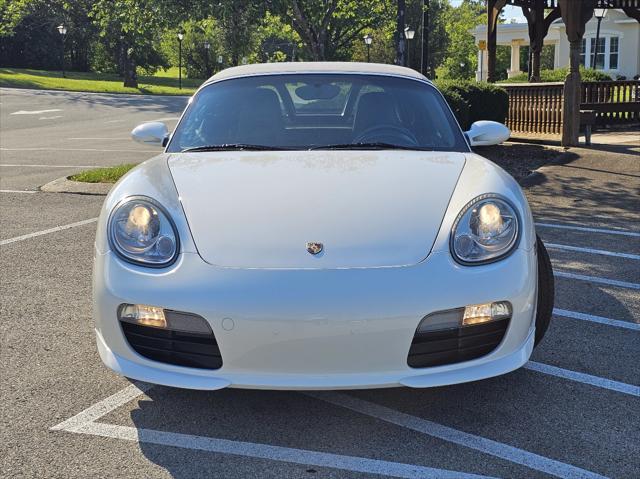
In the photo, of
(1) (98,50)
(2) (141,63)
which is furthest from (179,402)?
(1) (98,50)

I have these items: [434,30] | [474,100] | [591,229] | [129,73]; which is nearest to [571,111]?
[474,100]

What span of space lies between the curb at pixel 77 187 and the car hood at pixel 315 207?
6264mm

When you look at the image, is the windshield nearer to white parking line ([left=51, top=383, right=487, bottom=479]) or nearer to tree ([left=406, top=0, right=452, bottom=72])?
white parking line ([left=51, top=383, right=487, bottom=479])

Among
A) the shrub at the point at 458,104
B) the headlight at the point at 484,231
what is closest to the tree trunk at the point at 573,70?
the shrub at the point at 458,104

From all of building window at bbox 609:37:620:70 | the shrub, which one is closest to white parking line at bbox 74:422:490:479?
the shrub

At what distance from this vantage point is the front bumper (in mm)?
2998

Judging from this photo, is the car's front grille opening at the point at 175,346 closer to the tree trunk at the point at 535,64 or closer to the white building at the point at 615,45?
the tree trunk at the point at 535,64

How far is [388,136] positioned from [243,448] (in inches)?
78.7

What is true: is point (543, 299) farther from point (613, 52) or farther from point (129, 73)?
point (129, 73)

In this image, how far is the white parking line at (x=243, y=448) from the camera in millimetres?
2945

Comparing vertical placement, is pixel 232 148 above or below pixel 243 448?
above

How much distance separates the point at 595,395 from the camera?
365cm

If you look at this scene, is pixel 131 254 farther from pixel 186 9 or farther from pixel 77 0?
pixel 77 0

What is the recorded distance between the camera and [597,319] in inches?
189
